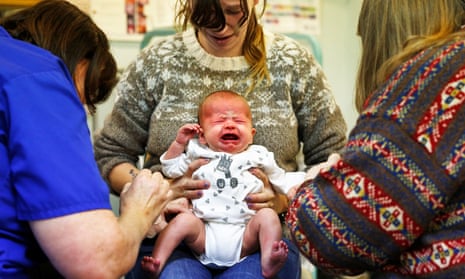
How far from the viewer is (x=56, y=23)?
1.20 m

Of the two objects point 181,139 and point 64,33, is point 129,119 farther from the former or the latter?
point 64,33

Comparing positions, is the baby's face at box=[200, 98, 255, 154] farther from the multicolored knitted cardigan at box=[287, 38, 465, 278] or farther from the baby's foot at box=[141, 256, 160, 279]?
the multicolored knitted cardigan at box=[287, 38, 465, 278]

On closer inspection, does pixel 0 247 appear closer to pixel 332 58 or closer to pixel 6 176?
pixel 6 176

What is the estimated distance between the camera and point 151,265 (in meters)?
1.36

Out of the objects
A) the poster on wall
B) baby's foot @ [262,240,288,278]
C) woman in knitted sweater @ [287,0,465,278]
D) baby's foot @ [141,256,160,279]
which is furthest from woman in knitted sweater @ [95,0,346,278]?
the poster on wall

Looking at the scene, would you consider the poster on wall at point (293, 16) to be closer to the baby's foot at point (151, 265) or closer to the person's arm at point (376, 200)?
the baby's foot at point (151, 265)

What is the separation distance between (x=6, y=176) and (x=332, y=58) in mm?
2416

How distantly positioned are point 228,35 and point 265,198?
48 cm

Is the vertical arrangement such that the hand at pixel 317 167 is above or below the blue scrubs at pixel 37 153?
below

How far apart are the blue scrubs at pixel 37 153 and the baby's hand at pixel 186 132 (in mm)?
477

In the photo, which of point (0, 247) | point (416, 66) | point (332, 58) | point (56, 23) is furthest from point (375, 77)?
point (332, 58)

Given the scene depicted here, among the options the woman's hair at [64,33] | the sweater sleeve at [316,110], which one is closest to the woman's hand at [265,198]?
the sweater sleeve at [316,110]

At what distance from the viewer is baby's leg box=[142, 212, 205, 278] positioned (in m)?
1.37

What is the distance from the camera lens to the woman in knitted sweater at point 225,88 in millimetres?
1644
